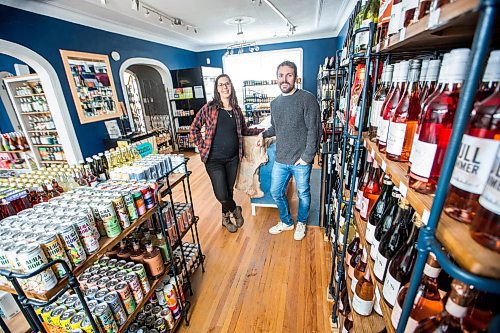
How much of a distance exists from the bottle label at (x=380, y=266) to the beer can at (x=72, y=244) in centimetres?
110

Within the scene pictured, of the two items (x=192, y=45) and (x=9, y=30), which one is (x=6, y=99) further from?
(x=192, y=45)

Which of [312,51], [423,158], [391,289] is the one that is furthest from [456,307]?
[312,51]

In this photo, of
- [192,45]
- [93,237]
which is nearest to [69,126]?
[93,237]

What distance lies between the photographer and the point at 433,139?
0.51 meters

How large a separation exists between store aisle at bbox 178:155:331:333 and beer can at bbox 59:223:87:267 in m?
1.05

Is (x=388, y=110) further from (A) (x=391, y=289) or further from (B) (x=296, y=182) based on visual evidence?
(B) (x=296, y=182)

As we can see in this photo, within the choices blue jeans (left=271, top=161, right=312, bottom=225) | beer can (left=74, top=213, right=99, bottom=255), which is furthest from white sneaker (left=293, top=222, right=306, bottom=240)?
beer can (left=74, top=213, right=99, bottom=255)

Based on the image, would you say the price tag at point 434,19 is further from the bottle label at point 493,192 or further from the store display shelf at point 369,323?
the store display shelf at point 369,323

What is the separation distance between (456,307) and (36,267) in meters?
1.17

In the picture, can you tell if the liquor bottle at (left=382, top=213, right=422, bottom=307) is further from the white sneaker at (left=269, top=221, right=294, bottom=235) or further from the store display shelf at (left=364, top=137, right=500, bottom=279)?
the white sneaker at (left=269, top=221, right=294, bottom=235)

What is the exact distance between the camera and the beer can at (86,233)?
92 centimetres

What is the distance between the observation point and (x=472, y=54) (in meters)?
0.32

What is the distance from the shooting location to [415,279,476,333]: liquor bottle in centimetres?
44

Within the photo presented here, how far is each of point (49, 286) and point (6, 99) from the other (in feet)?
20.8
